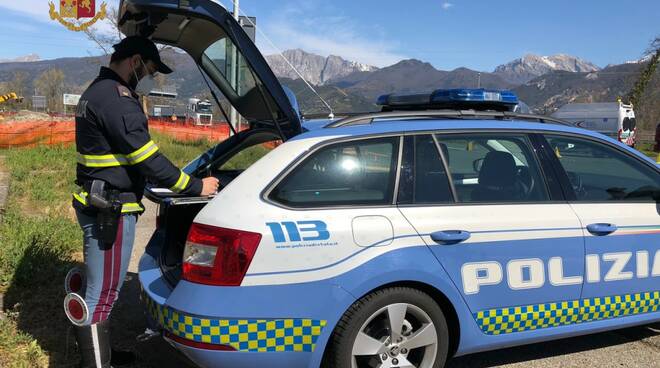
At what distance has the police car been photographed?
2.52 meters

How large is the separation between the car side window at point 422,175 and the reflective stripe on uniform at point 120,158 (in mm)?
1324

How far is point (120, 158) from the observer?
2.76 m

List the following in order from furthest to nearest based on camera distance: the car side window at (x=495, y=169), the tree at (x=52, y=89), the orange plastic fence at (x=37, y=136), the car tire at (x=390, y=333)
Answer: the tree at (x=52, y=89)
the orange plastic fence at (x=37, y=136)
the car side window at (x=495, y=169)
the car tire at (x=390, y=333)

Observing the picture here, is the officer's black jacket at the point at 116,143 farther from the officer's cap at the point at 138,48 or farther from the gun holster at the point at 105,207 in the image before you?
the officer's cap at the point at 138,48

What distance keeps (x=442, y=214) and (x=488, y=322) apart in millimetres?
678

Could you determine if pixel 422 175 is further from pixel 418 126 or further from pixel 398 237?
pixel 398 237

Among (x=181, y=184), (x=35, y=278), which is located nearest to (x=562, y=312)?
(x=181, y=184)

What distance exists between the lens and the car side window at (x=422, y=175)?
2.87 meters

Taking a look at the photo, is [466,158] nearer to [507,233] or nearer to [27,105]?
[507,233]

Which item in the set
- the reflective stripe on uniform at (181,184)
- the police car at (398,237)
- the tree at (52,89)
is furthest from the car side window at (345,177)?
the tree at (52,89)

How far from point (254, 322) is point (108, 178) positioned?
3.54ft

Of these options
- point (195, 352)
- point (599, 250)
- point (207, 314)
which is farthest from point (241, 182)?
point (599, 250)

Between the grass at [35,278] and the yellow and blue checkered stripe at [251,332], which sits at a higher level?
the yellow and blue checkered stripe at [251,332]

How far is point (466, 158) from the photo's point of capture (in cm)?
361
